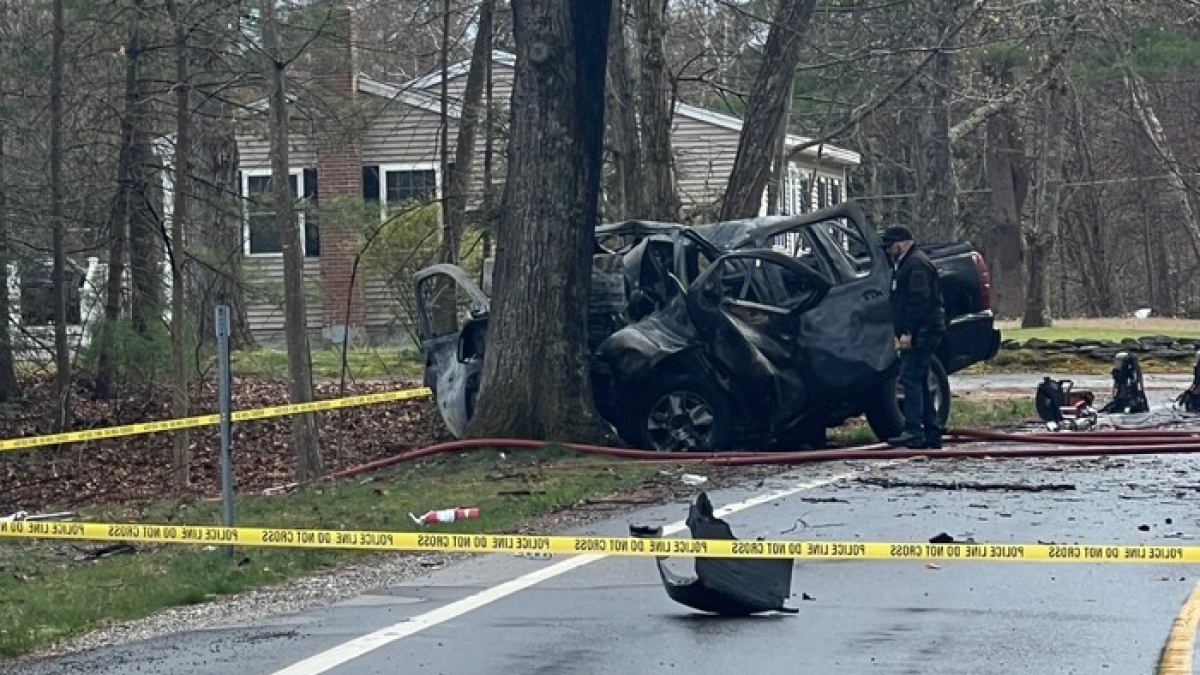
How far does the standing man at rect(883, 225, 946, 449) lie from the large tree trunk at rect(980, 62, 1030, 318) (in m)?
30.4

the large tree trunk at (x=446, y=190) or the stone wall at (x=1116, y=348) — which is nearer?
the large tree trunk at (x=446, y=190)

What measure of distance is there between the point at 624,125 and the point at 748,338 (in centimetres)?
751

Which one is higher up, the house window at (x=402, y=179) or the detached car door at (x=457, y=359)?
the house window at (x=402, y=179)

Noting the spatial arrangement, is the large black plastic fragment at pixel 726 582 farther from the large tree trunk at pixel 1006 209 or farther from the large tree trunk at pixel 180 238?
the large tree trunk at pixel 1006 209

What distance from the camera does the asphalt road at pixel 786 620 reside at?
819cm

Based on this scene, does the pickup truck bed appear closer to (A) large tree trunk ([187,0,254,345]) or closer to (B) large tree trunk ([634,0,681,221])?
(B) large tree trunk ([634,0,681,221])

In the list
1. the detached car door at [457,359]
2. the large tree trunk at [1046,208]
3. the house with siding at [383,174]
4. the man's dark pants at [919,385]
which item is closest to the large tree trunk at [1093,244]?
the large tree trunk at [1046,208]

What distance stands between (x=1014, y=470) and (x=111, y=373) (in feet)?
46.8

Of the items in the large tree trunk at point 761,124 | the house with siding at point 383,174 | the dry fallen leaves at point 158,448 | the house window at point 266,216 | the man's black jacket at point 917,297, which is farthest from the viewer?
the house with siding at point 383,174

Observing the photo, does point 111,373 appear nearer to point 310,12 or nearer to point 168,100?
point 168,100

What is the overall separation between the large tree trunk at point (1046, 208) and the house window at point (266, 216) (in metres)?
15.2

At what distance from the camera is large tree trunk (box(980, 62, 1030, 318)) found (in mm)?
46906

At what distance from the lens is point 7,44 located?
23.9 m

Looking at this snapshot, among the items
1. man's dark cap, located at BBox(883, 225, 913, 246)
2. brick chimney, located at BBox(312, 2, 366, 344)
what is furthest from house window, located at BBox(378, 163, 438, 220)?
man's dark cap, located at BBox(883, 225, 913, 246)
